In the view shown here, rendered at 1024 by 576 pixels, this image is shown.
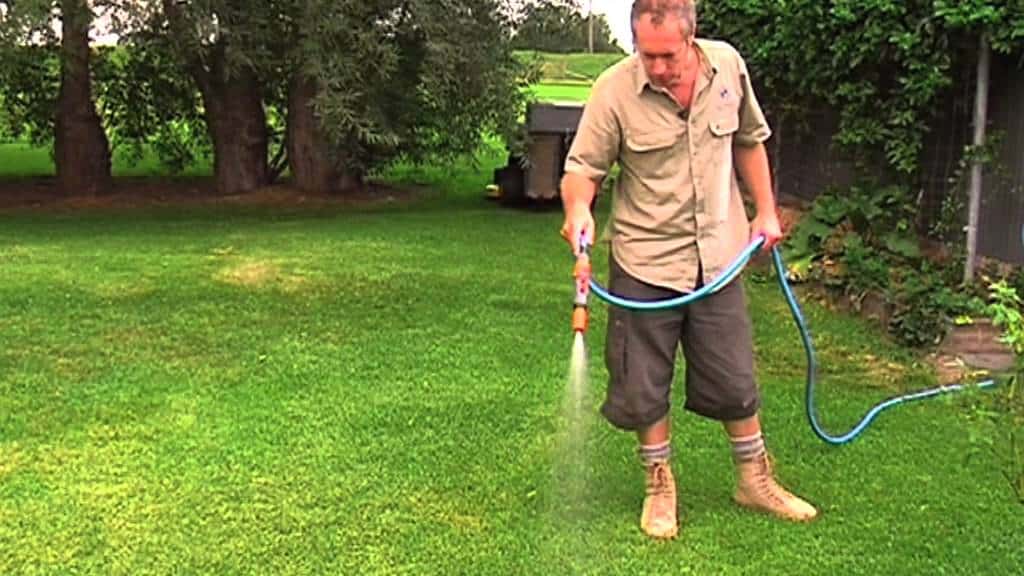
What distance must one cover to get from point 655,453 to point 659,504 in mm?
128

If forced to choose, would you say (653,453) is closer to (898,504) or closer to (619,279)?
(619,279)

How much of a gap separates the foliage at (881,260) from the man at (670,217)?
1.94 meters

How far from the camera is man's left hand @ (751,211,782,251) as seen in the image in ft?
9.85

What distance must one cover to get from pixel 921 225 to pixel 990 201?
0.50m

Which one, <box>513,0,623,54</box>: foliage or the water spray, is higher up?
<box>513,0,623,54</box>: foliage

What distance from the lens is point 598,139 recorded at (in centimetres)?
292

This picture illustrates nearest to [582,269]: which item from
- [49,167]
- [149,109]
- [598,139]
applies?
[598,139]

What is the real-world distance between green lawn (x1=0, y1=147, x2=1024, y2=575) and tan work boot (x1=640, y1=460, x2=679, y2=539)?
35 mm

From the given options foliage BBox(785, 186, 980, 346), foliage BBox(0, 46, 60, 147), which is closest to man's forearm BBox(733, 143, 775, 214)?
foliage BBox(785, 186, 980, 346)

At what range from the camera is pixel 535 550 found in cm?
293

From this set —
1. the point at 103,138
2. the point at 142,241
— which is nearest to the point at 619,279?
the point at 142,241

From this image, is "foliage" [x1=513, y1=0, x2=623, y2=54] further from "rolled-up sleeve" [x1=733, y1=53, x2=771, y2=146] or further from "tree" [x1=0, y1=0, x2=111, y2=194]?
"rolled-up sleeve" [x1=733, y1=53, x2=771, y2=146]

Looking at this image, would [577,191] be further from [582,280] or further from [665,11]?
[665,11]

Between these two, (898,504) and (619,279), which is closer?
(619,279)
